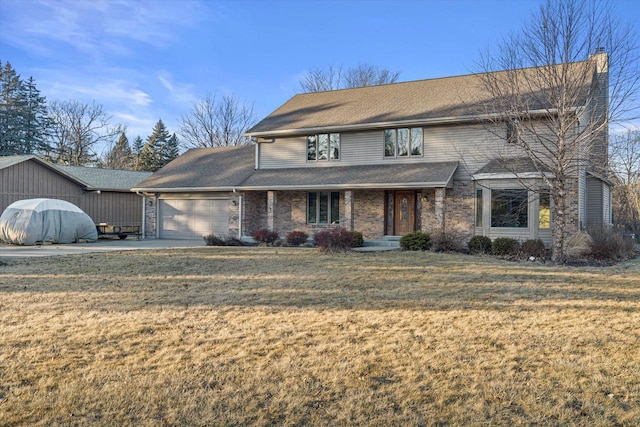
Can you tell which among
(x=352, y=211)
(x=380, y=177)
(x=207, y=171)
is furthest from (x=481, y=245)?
(x=207, y=171)

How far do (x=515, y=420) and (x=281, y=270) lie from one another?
310 inches

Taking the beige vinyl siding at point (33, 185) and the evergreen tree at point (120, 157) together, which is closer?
the beige vinyl siding at point (33, 185)

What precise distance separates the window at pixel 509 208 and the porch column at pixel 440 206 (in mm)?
1650

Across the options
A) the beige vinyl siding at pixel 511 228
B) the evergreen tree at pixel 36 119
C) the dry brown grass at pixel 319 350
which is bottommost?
the dry brown grass at pixel 319 350

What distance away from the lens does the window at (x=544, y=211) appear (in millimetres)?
15734

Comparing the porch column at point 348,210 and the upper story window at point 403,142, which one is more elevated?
the upper story window at point 403,142

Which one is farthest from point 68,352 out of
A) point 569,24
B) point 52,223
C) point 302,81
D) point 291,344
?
point 302,81

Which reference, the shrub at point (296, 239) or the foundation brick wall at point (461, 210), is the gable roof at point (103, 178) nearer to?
the shrub at point (296, 239)

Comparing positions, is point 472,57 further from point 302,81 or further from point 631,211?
point 302,81

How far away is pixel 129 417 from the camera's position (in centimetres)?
354

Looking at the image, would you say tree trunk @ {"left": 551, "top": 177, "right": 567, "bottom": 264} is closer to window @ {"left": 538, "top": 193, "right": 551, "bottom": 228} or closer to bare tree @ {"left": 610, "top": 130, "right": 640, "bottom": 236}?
window @ {"left": 538, "top": 193, "right": 551, "bottom": 228}

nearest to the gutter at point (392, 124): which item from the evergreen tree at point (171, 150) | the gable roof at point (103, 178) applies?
the gable roof at point (103, 178)

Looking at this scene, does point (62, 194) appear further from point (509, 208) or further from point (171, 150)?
point (171, 150)

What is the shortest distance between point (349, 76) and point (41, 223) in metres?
27.8
